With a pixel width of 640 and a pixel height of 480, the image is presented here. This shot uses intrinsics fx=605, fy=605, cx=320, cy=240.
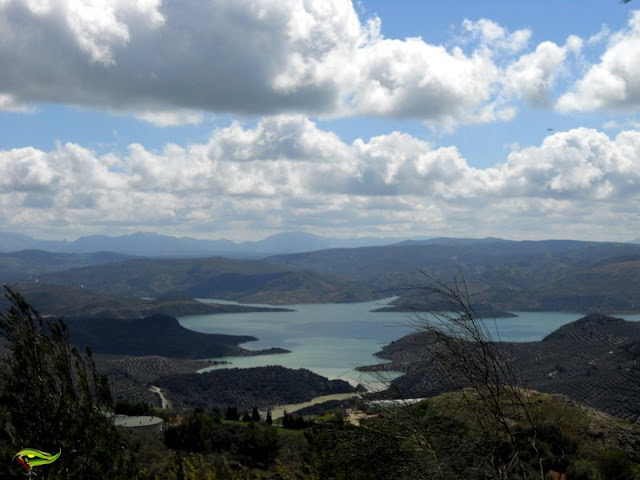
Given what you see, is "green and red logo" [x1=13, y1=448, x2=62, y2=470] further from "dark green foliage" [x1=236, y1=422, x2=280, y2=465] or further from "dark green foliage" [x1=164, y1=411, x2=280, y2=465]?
"dark green foliage" [x1=236, y1=422, x2=280, y2=465]

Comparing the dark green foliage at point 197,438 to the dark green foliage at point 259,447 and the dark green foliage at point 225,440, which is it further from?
the dark green foliage at point 259,447

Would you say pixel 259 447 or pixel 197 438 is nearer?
pixel 259 447

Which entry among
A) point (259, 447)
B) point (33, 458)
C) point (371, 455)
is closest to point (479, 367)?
point (371, 455)

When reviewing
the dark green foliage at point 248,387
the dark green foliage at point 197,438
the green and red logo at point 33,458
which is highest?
the green and red logo at point 33,458

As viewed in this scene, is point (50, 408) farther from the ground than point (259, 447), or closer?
farther from the ground

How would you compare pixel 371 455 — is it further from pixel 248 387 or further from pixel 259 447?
pixel 248 387

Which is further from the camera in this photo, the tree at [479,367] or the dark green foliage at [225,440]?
the dark green foliage at [225,440]

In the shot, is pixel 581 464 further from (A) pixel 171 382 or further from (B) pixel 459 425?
(A) pixel 171 382

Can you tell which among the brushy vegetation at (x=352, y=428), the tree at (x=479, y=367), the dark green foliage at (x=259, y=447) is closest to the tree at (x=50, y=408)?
the brushy vegetation at (x=352, y=428)
